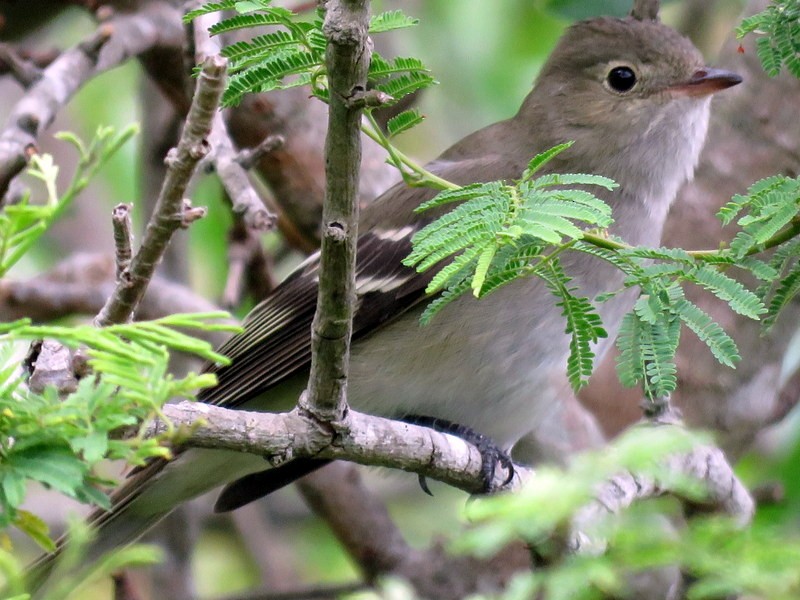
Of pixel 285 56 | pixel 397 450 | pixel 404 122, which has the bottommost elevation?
pixel 397 450

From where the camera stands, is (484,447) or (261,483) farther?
(261,483)

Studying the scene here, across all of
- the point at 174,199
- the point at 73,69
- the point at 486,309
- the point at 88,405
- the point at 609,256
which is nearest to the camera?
the point at 88,405

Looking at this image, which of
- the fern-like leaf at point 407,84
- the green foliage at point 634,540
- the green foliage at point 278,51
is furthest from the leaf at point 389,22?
the green foliage at point 634,540

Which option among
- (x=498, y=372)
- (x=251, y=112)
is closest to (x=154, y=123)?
(x=251, y=112)

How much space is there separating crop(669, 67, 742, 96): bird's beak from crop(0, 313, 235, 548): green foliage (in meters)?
2.47

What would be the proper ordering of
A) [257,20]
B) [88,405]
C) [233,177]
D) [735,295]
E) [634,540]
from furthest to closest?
[233,177], [735,295], [257,20], [634,540], [88,405]

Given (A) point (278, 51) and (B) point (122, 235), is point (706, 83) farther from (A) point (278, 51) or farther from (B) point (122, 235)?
(B) point (122, 235)

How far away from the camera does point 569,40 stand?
425cm

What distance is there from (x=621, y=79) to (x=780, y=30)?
1.33m

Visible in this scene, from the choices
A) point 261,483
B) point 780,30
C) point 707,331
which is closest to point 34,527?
point 707,331

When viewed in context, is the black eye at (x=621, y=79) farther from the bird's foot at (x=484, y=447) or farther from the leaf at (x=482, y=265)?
the leaf at (x=482, y=265)

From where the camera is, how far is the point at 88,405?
1781 mm

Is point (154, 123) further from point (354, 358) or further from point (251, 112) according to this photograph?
point (354, 358)

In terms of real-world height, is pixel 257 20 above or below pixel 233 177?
above
